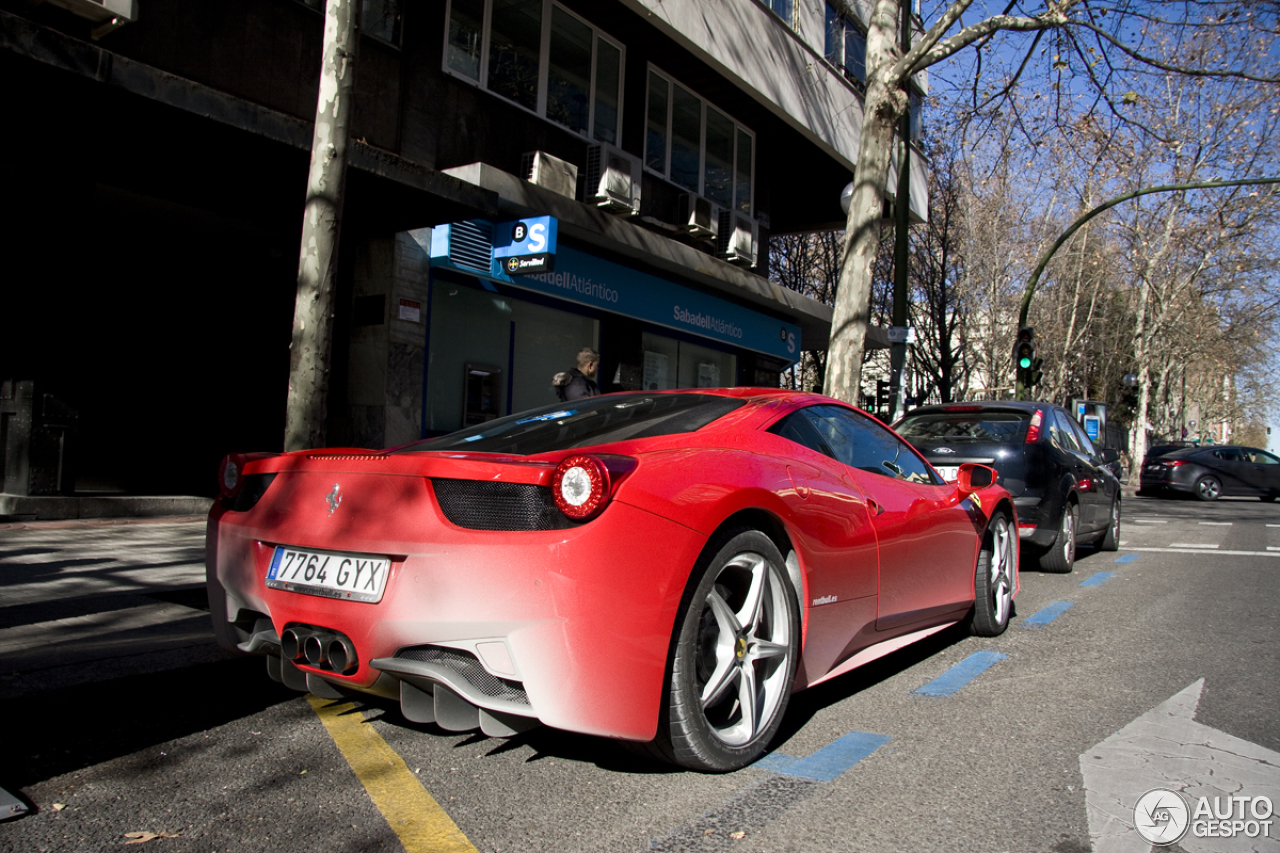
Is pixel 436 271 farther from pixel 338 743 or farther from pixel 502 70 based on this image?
pixel 338 743

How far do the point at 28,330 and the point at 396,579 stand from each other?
→ 813 centimetres

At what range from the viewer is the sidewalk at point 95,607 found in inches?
147

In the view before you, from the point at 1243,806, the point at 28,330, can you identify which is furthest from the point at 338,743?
the point at 28,330

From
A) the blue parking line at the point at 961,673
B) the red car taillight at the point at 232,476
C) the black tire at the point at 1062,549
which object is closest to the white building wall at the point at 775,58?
the black tire at the point at 1062,549

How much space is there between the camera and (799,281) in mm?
27672

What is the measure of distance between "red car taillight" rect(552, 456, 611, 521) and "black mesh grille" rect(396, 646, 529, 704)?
470 mm

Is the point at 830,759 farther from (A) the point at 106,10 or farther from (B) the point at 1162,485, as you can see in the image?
(B) the point at 1162,485

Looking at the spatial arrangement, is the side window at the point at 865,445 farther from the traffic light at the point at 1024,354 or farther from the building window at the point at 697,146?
the traffic light at the point at 1024,354

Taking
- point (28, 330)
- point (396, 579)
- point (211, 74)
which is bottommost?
point (396, 579)

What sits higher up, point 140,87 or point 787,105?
point 787,105

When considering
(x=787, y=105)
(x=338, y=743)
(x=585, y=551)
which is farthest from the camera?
(x=787, y=105)

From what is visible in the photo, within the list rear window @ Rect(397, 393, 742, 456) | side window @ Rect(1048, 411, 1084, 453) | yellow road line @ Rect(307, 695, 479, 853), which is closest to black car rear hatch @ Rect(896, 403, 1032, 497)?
side window @ Rect(1048, 411, 1084, 453)

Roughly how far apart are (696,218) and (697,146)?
69.0 inches

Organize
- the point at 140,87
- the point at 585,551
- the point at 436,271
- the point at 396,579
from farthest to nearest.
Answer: the point at 436,271, the point at 140,87, the point at 396,579, the point at 585,551
